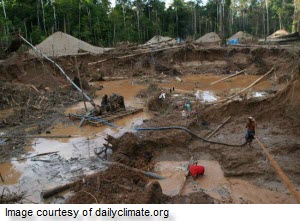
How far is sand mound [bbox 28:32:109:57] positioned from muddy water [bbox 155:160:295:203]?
19643 mm

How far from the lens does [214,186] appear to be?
6781 millimetres

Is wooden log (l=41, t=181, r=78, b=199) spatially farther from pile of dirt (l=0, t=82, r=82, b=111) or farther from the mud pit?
pile of dirt (l=0, t=82, r=82, b=111)

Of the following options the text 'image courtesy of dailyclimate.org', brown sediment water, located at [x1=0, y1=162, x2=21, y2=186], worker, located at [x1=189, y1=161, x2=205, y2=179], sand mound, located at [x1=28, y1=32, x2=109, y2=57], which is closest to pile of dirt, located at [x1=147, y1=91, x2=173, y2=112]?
the text 'image courtesy of dailyclimate.org'

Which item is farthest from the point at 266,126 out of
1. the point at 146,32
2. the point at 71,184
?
the point at 146,32

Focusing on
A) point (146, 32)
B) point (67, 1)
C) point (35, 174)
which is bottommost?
point (35, 174)

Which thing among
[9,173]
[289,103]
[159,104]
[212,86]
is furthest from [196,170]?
[212,86]

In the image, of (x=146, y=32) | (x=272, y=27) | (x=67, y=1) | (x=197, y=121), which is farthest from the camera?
(x=272, y=27)

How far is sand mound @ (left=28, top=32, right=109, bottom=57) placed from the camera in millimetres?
25422

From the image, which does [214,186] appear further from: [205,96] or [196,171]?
[205,96]

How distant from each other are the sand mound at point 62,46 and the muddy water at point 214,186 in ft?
64.4

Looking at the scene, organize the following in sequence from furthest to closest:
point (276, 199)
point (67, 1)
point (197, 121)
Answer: point (67, 1)
point (197, 121)
point (276, 199)

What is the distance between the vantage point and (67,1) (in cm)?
3353

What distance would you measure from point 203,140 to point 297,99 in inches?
123

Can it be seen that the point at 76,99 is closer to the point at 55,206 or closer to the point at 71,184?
the point at 71,184
